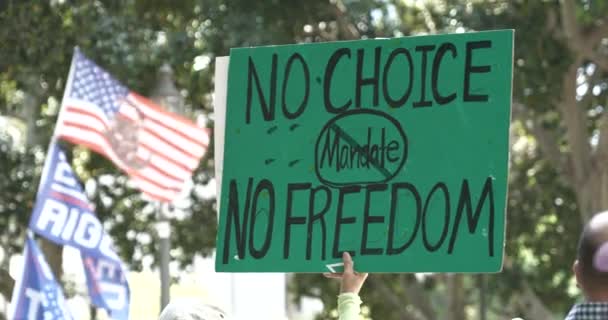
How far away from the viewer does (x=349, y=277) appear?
13.3 ft

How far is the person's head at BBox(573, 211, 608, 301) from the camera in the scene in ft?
10.7

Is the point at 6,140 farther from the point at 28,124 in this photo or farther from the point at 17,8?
the point at 17,8

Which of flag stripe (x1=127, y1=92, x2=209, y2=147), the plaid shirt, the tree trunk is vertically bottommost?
the plaid shirt

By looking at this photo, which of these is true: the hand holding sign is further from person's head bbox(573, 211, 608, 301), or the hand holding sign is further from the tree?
the tree

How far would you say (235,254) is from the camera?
14.1 feet

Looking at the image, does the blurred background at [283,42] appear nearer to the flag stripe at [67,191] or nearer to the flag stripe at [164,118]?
the flag stripe at [164,118]

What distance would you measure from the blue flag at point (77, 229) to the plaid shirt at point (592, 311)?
691 centimetres

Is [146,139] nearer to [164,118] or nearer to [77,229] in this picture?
[164,118]

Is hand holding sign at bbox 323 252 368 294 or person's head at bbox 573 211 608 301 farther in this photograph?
hand holding sign at bbox 323 252 368 294

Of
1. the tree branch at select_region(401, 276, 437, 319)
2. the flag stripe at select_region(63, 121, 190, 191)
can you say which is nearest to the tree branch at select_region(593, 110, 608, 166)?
the tree branch at select_region(401, 276, 437, 319)

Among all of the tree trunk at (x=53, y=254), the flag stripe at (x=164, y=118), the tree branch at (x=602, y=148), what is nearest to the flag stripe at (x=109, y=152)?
the flag stripe at (x=164, y=118)

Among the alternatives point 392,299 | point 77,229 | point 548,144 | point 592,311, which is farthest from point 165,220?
point 592,311

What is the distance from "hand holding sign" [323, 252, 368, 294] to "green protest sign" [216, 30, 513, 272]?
0.03 metres

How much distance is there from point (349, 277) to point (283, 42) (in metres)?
11.7
